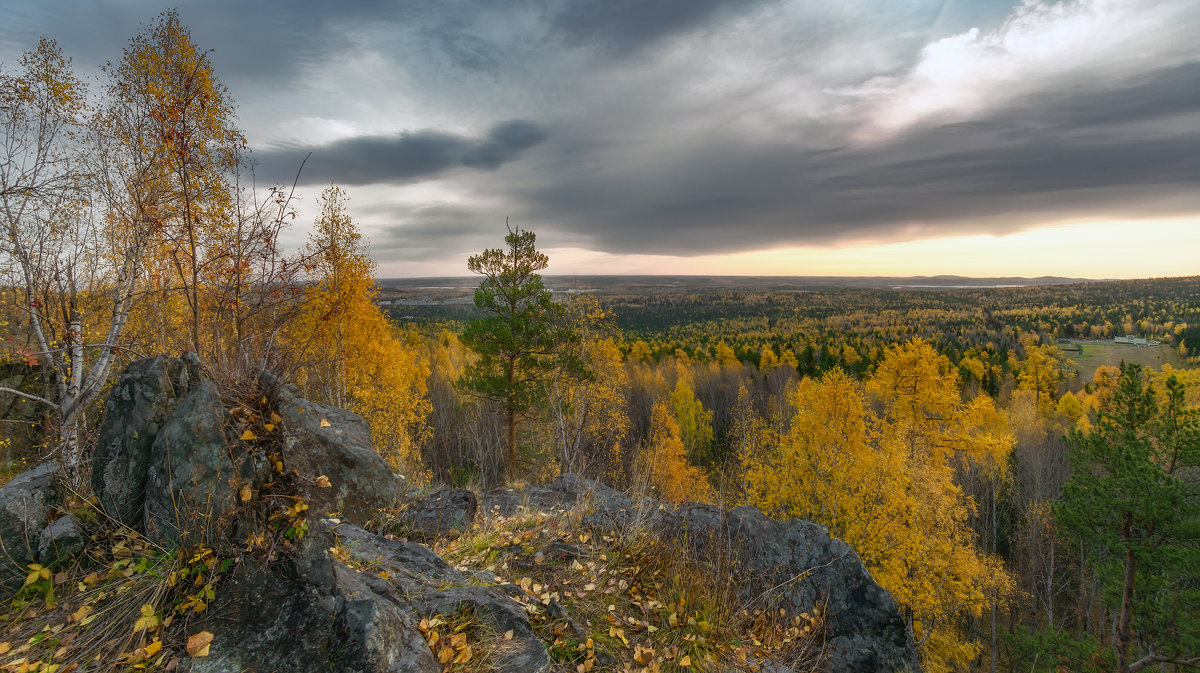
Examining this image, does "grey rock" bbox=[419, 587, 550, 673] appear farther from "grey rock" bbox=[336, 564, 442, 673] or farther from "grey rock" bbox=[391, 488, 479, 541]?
"grey rock" bbox=[391, 488, 479, 541]

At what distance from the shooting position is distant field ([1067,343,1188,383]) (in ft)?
197

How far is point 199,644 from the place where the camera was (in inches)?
113

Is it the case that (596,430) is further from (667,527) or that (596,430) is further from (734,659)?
(734,659)

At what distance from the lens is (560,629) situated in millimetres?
4254

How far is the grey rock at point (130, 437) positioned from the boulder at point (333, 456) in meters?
0.90

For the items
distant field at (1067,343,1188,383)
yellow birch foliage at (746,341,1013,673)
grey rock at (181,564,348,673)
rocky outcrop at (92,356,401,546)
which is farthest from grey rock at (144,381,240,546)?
distant field at (1067,343,1188,383)

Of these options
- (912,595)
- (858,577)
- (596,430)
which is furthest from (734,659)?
(596,430)

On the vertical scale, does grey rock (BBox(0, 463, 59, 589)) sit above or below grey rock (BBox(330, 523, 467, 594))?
above

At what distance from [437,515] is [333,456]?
2787 mm

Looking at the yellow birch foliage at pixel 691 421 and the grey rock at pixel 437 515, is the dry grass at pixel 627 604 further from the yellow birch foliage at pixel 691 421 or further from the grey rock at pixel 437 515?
the yellow birch foliage at pixel 691 421

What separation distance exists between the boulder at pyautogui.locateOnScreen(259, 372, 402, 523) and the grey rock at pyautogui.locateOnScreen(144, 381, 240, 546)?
0.35 m

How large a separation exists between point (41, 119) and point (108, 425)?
1303 centimetres

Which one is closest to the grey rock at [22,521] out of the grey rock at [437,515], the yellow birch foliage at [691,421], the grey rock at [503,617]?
the grey rock at [503,617]

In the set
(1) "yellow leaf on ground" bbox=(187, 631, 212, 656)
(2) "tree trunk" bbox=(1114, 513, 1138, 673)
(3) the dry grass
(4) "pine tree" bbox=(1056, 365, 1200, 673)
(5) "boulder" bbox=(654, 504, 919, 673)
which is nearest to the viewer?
(1) "yellow leaf on ground" bbox=(187, 631, 212, 656)
